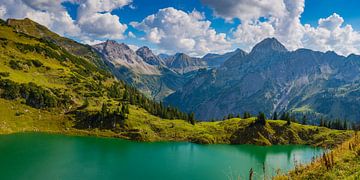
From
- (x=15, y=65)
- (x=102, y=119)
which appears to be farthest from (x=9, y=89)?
(x=102, y=119)

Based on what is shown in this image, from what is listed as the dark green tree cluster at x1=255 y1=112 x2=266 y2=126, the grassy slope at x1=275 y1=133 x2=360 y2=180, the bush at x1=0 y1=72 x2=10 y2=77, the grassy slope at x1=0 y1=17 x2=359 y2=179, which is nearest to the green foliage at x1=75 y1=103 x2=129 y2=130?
the grassy slope at x1=0 y1=17 x2=359 y2=179

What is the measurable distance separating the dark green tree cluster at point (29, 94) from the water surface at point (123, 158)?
76.3ft

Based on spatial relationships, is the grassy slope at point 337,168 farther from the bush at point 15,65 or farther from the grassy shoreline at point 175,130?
the bush at point 15,65

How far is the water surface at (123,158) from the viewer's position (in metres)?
71.2

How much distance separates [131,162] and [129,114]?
67940 millimetres

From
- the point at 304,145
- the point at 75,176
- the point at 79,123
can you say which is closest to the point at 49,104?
the point at 79,123

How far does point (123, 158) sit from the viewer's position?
314 feet

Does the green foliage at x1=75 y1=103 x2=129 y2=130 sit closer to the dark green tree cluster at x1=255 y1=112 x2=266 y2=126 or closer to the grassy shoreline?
the grassy shoreline

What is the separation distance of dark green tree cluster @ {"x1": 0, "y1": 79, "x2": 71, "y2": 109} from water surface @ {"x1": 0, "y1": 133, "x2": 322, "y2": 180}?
23.3 meters

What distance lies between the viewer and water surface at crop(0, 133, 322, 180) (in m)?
71.2

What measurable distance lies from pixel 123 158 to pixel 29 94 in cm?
7453

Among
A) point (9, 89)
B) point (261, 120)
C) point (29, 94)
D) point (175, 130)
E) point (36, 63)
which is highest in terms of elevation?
point (36, 63)

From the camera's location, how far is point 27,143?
107875 mm

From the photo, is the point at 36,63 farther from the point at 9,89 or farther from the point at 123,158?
the point at 123,158
